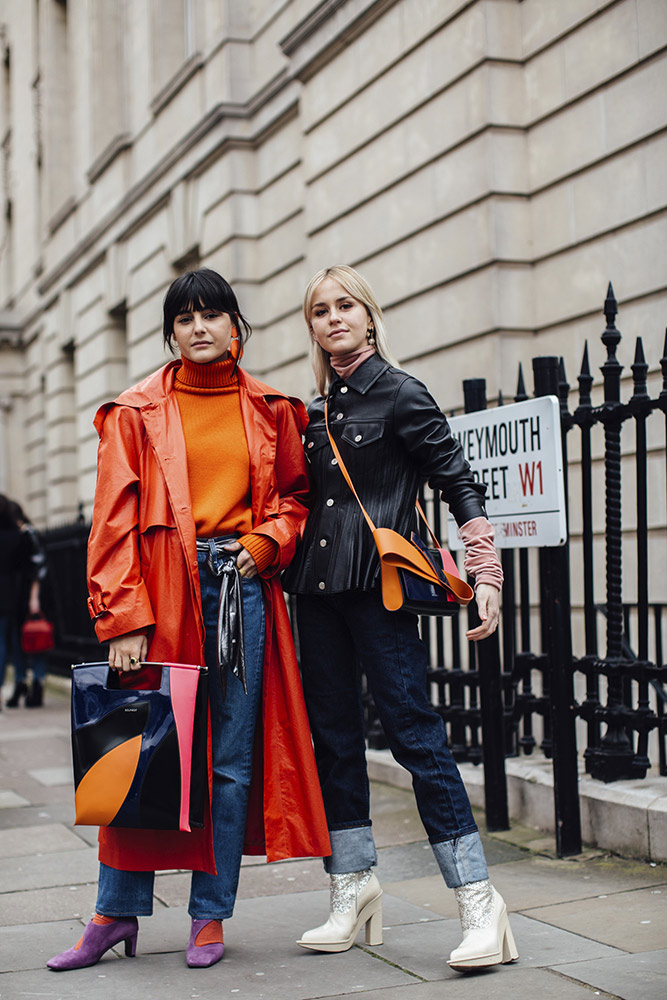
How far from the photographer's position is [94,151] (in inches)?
669

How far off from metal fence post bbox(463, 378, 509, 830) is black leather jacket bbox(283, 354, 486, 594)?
152 centimetres

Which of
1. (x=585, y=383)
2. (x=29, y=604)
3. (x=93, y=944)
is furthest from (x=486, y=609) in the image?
(x=29, y=604)

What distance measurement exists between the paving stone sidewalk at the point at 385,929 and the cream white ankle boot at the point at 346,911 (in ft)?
0.15

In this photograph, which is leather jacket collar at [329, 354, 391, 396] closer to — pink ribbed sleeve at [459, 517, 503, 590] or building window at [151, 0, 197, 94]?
pink ribbed sleeve at [459, 517, 503, 590]

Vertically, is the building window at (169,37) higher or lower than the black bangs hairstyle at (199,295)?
higher

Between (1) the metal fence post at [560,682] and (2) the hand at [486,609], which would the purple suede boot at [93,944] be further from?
(1) the metal fence post at [560,682]

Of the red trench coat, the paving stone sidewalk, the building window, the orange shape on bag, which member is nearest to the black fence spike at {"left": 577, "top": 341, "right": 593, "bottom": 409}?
the red trench coat

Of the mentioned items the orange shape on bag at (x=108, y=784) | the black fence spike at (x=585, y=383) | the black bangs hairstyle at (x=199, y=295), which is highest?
the black bangs hairstyle at (x=199, y=295)

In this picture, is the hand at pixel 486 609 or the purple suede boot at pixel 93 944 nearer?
the hand at pixel 486 609

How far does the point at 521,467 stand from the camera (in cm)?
445

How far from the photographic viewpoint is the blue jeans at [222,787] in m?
3.36

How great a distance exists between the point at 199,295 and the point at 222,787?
4.70ft

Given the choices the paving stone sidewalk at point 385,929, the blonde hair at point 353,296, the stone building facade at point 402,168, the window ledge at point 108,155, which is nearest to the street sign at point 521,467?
the blonde hair at point 353,296

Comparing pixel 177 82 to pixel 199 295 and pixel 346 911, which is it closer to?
pixel 199 295
